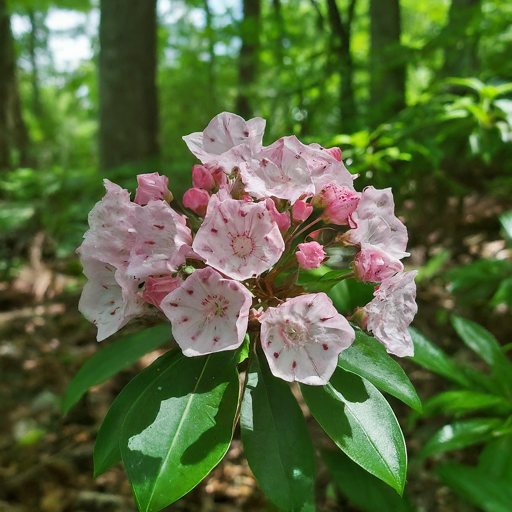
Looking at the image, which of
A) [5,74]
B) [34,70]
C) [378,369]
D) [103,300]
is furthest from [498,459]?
[34,70]

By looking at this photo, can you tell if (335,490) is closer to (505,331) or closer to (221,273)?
(505,331)

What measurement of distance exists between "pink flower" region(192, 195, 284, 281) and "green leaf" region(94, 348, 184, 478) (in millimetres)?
310

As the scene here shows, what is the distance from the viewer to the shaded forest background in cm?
194

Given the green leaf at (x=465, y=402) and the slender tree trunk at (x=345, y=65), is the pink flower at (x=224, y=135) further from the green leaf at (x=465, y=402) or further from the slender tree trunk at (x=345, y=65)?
the slender tree trunk at (x=345, y=65)

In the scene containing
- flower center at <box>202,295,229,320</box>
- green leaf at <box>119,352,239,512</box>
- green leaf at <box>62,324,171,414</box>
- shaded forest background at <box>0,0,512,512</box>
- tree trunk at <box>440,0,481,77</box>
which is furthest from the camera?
tree trunk at <box>440,0,481,77</box>

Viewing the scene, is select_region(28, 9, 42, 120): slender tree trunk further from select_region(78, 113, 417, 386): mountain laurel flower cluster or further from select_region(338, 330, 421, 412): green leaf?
select_region(338, 330, 421, 412): green leaf

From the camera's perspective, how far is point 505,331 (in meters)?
2.51

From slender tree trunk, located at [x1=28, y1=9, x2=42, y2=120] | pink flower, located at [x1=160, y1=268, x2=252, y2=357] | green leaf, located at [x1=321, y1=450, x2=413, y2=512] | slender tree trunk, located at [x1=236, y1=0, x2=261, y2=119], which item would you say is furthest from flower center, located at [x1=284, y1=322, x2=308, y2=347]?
slender tree trunk, located at [x1=28, y1=9, x2=42, y2=120]

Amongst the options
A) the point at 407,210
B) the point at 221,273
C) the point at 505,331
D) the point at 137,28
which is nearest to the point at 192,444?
the point at 221,273

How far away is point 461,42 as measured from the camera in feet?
7.63

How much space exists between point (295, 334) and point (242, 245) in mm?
218

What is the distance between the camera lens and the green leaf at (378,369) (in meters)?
1.04

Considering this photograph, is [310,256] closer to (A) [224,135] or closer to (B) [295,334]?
(B) [295,334]

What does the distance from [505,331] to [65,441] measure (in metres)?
2.34
